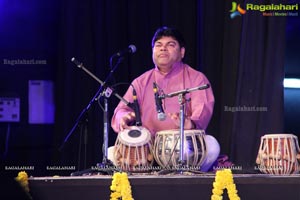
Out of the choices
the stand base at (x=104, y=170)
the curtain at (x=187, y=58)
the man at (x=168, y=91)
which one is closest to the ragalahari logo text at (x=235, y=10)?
the curtain at (x=187, y=58)

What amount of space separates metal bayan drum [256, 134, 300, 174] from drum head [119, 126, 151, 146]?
0.74m

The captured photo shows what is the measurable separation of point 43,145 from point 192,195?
2562 mm

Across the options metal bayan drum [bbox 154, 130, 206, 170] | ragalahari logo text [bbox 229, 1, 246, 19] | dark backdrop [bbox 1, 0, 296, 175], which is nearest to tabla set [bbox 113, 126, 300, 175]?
metal bayan drum [bbox 154, 130, 206, 170]

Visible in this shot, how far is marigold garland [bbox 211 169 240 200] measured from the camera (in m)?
2.18

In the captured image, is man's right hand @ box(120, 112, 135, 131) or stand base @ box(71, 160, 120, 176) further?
man's right hand @ box(120, 112, 135, 131)

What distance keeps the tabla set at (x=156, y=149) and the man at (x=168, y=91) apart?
18 centimetres

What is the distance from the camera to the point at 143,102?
3.63m

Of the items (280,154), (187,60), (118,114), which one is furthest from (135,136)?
(187,60)

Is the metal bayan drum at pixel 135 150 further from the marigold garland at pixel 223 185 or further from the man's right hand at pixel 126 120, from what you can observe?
the marigold garland at pixel 223 185

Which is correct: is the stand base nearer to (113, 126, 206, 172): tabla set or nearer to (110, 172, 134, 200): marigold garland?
(113, 126, 206, 172): tabla set

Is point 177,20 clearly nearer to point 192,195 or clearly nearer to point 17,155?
point 17,155

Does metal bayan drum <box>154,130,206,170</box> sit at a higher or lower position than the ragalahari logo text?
lower

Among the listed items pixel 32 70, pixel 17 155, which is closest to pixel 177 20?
pixel 32 70

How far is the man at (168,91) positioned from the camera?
340 cm
